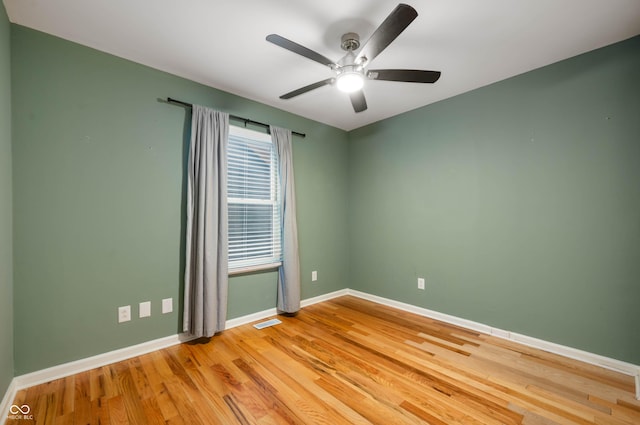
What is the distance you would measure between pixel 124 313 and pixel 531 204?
3.67 meters

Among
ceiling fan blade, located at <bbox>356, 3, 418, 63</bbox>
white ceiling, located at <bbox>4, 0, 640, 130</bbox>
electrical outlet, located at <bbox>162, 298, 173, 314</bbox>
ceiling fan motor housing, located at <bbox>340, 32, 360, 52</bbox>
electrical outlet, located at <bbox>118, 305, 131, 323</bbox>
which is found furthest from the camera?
electrical outlet, located at <bbox>162, 298, 173, 314</bbox>

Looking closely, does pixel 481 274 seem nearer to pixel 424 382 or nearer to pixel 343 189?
pixel 424 382

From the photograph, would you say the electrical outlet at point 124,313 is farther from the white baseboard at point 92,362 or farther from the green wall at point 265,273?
the white baseboard at point 92,362

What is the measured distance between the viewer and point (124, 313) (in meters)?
2.25

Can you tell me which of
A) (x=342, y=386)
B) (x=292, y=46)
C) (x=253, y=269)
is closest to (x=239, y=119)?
(x=292, y=46)

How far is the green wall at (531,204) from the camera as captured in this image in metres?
2.10

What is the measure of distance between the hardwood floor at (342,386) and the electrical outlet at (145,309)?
342 millimetres

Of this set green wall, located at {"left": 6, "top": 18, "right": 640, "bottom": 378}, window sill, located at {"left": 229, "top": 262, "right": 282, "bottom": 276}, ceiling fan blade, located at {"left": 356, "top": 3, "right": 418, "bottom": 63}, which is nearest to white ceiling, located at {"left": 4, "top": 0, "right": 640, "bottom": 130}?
green wall, located at {"left": 6, "top": 18, "right": 640, "bottom": 378}

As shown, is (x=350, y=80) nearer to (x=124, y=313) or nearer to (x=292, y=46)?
(x=292, y=46)

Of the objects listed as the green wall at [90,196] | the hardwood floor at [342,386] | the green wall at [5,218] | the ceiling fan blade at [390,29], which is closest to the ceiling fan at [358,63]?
the ceiling fan blade at [390,29]

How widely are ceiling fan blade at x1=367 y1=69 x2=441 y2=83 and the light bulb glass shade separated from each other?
8 cm

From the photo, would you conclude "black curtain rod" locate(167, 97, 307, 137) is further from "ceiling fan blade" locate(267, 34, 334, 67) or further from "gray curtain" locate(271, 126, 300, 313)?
"ceiling fan blade" locate(267, 34, 334, 67)

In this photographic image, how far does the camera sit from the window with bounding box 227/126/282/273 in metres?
2.96

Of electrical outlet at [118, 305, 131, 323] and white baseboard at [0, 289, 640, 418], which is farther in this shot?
electrical outlet at [118, 305, 131, 323]
